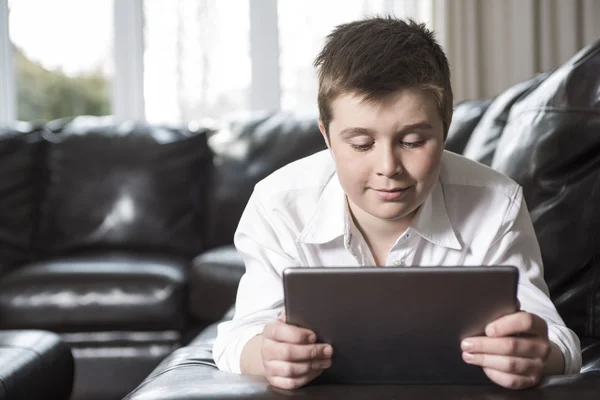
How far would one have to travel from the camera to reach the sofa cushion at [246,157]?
303 cm

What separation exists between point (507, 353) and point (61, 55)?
3884 mm

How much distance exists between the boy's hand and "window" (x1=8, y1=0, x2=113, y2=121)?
3.72 meters

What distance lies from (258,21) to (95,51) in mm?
941

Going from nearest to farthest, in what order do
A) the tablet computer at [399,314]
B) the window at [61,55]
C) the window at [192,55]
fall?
the tablet computer at [399,314]
the window at [192,55]
the window at [61,55]

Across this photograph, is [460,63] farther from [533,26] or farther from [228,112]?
[228,112]

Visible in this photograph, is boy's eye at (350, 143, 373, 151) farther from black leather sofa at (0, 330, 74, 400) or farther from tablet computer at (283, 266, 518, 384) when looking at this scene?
black leather sofa at (0, 330, 74, 400)

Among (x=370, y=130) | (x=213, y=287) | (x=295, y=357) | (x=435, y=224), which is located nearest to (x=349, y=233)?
(x=435, y=224)

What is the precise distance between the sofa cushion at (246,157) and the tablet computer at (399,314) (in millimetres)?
2077

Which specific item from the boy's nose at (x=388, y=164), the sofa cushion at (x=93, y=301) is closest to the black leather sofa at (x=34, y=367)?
the sofa cushion at (x=93, y=301)

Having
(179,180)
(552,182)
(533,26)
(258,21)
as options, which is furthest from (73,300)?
(533,26)

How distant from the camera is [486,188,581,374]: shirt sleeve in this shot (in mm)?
1179

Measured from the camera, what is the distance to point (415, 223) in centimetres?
131

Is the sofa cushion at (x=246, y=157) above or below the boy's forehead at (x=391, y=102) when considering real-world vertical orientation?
below

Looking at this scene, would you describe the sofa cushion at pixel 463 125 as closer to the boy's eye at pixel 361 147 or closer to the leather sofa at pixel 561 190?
the leather sofa at pixel 561 190
